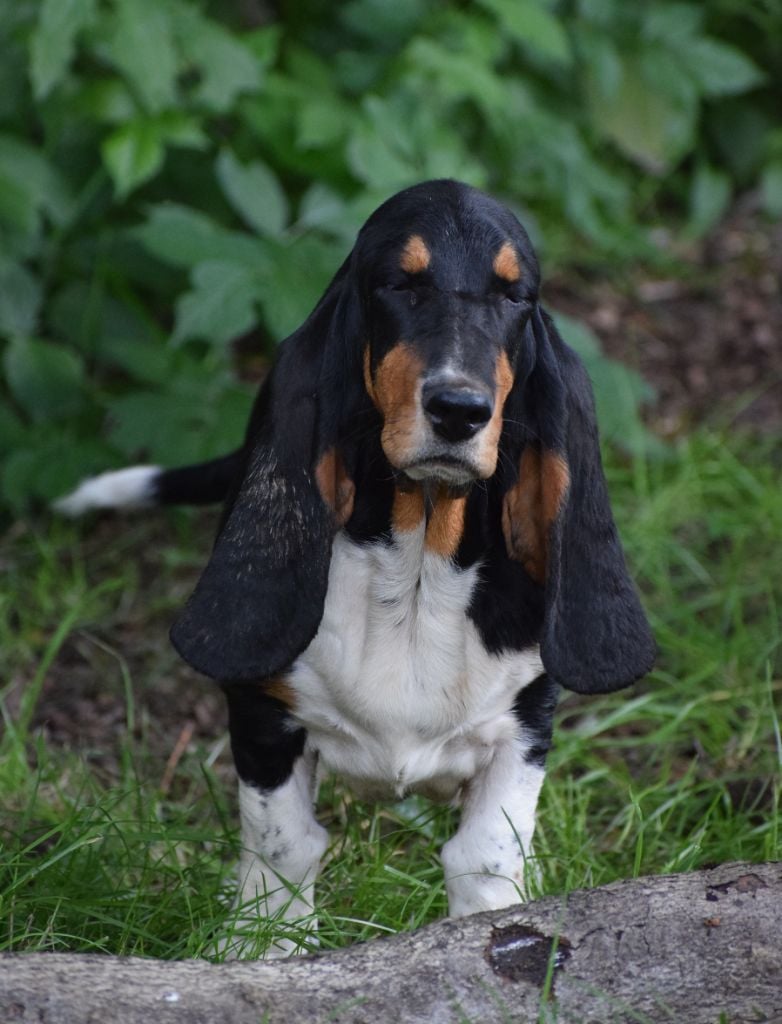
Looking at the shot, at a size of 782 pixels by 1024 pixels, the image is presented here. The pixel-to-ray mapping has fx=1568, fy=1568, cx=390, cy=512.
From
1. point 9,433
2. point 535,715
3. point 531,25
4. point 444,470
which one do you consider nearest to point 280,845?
point 535,715

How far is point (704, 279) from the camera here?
22.6ft

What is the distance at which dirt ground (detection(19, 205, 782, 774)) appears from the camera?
429 centimetres

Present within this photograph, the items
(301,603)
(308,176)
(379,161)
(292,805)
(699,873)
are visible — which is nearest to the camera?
(699,873)

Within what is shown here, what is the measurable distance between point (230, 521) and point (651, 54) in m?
3.78

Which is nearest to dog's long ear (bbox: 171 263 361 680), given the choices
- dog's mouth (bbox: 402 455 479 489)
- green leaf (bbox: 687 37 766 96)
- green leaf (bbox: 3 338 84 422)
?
dog's mouth (bbox: 402 455 479 489)

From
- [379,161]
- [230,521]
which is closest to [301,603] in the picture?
[230,521]

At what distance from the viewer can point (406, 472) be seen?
2.70 metres

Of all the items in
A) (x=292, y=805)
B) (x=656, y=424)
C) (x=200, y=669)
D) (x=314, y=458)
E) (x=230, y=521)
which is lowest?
(x=656, y=424)

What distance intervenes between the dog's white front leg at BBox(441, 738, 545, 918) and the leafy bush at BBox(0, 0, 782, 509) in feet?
5.57

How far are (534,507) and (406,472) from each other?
1.31ft

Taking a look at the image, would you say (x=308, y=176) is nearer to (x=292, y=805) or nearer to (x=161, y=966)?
(x=292, y=805)

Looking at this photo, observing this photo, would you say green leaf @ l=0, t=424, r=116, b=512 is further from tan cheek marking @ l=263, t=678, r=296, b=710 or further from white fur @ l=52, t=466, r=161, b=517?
tan cheek marking @ l=263, t=678, r=296, b=710

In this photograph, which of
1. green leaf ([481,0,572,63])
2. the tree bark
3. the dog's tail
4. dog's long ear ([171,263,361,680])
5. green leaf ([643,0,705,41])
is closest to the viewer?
the tree bark

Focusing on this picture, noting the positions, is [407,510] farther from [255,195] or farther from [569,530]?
[255,195]
